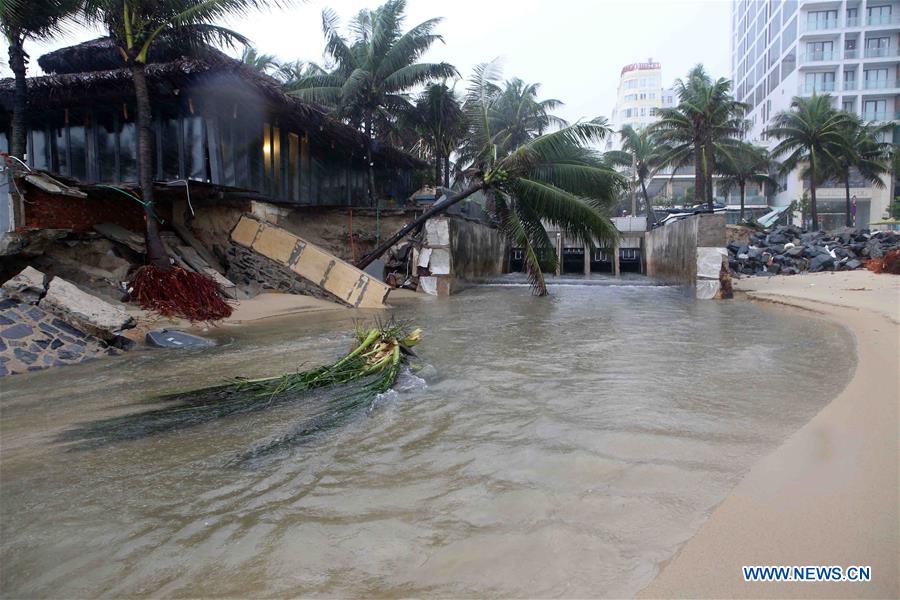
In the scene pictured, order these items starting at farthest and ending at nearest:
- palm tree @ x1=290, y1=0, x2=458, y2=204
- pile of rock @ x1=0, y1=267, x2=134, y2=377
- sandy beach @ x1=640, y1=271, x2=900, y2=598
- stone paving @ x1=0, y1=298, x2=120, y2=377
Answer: palm tree @ x1=290, y1=0, x2=458, y2=204
pile of rock @ x1=0, y1=267, x2=134, y2=377
stone paving @ x1=0, y1=298, x2=120, y2=377
sandy beach @ x1=640, y1=271, x2=900, y2=598

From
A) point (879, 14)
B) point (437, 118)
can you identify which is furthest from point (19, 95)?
point (879, 14)

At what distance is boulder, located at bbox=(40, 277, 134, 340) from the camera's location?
7441 mm

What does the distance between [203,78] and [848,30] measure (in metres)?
56.2

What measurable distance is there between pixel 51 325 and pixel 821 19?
6080 centimetres

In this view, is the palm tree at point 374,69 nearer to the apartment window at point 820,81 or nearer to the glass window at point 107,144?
the glass window at point 107,144

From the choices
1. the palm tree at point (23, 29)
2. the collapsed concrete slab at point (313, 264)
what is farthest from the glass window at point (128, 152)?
the collapsed concrete slab at point (313, 264)

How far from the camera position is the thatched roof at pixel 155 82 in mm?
10969

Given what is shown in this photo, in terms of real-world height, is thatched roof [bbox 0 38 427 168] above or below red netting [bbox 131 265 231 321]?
above

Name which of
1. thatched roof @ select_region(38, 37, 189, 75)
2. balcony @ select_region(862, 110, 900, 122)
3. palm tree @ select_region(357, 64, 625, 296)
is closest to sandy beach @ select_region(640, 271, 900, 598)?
palm tree @ select_region(357, 64, 625, 296)

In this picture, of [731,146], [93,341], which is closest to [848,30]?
[731,146]

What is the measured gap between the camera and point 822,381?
552 cm

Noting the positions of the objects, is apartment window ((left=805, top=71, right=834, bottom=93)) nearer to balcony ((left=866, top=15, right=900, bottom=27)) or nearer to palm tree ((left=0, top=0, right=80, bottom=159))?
balcony ((left=866, top=15, right=900, bottom=27))

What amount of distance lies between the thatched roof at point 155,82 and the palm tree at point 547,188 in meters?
4.30

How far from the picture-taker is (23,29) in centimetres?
1115
